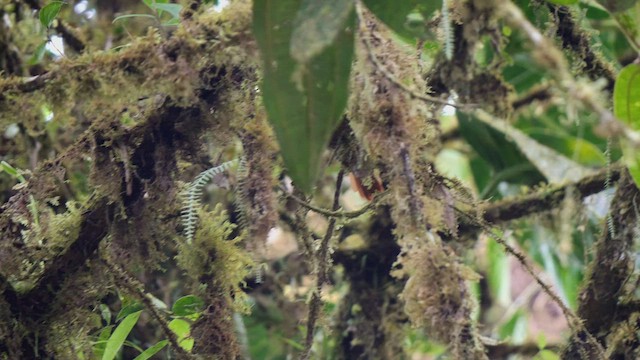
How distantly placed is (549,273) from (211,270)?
3.25 ft

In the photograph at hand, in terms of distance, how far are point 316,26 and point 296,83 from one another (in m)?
0.10

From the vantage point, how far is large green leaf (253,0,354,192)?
70 cm

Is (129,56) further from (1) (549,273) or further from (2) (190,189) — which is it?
(1) (549,273)

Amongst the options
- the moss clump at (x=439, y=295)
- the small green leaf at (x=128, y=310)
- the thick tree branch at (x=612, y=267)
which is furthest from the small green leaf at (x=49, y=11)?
the thick tree branch at (x=612, y=267)

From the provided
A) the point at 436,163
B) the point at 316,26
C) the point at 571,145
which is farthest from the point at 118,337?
the point at 571,145

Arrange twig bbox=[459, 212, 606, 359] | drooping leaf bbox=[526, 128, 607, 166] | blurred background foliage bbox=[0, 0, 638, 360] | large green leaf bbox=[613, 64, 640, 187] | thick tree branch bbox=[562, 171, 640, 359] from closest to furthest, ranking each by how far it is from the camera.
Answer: large green leaf bbox=[613, 64, 640, 187] → twig bbox=[459, 212, 606, 359] → thick tree branch bbox=[562, 171, 640, 359] → blurred background foliage bbox=[0, 0, 638, 360] → drooping leaf bbox=[526, 128, 607, 166]

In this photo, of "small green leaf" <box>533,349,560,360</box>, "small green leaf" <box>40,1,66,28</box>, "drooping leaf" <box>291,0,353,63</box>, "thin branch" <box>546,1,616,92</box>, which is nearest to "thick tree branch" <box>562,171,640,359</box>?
"thin branch" <box>546,1,616,92</box>

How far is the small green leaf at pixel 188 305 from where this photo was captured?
3.15ft

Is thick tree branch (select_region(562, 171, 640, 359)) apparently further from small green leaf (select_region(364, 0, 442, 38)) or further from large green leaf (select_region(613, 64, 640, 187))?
small green leaf (select_region(364, 0, 442, 38))

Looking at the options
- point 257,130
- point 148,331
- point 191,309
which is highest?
point 257,130

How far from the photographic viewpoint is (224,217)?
0.97m

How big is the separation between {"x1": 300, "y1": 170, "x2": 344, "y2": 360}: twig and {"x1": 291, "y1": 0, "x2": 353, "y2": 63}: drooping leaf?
0.37 metres

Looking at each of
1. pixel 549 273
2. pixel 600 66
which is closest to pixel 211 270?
pixel 600 66

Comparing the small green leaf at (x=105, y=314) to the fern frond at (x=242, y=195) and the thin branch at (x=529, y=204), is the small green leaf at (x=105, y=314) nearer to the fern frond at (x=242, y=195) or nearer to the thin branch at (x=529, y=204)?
the fern frond at (x=242, y=195)
